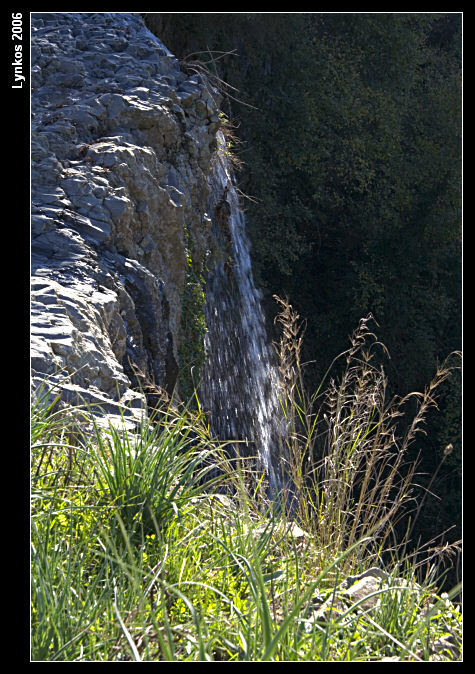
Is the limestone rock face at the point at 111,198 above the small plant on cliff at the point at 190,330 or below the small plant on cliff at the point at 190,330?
above

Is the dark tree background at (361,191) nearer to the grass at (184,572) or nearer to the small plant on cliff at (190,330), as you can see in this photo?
the small plant on cliff at (190,330)

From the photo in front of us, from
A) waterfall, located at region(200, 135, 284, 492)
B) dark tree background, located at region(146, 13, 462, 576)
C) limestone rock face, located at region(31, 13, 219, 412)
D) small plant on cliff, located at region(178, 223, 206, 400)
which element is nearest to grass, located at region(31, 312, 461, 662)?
limestone rock face, located at region(31, 13, 219, 412)

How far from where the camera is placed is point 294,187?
1291 centimetres

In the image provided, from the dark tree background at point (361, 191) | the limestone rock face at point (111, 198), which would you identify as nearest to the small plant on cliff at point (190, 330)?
the limestone rock face at point (111, 198)

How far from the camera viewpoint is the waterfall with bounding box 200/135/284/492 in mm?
7387

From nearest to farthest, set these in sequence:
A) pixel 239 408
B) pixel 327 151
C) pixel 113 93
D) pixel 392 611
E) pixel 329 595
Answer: pixel 392 611 → pixel 329 595 → pixel 113 93 → pixel 239 408 → pixel 327 151

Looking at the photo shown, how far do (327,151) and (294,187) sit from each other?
92 centimetres

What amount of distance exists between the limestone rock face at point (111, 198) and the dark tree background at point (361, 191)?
558 cm

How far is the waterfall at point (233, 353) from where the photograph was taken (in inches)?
291

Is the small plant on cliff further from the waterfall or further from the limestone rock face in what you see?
the waterfall

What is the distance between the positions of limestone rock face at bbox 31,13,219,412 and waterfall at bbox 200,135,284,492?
50.8 inches

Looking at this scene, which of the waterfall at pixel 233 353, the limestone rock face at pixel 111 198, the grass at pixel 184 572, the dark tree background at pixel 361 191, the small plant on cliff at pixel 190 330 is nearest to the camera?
Result: the grass at pixel 184 572
